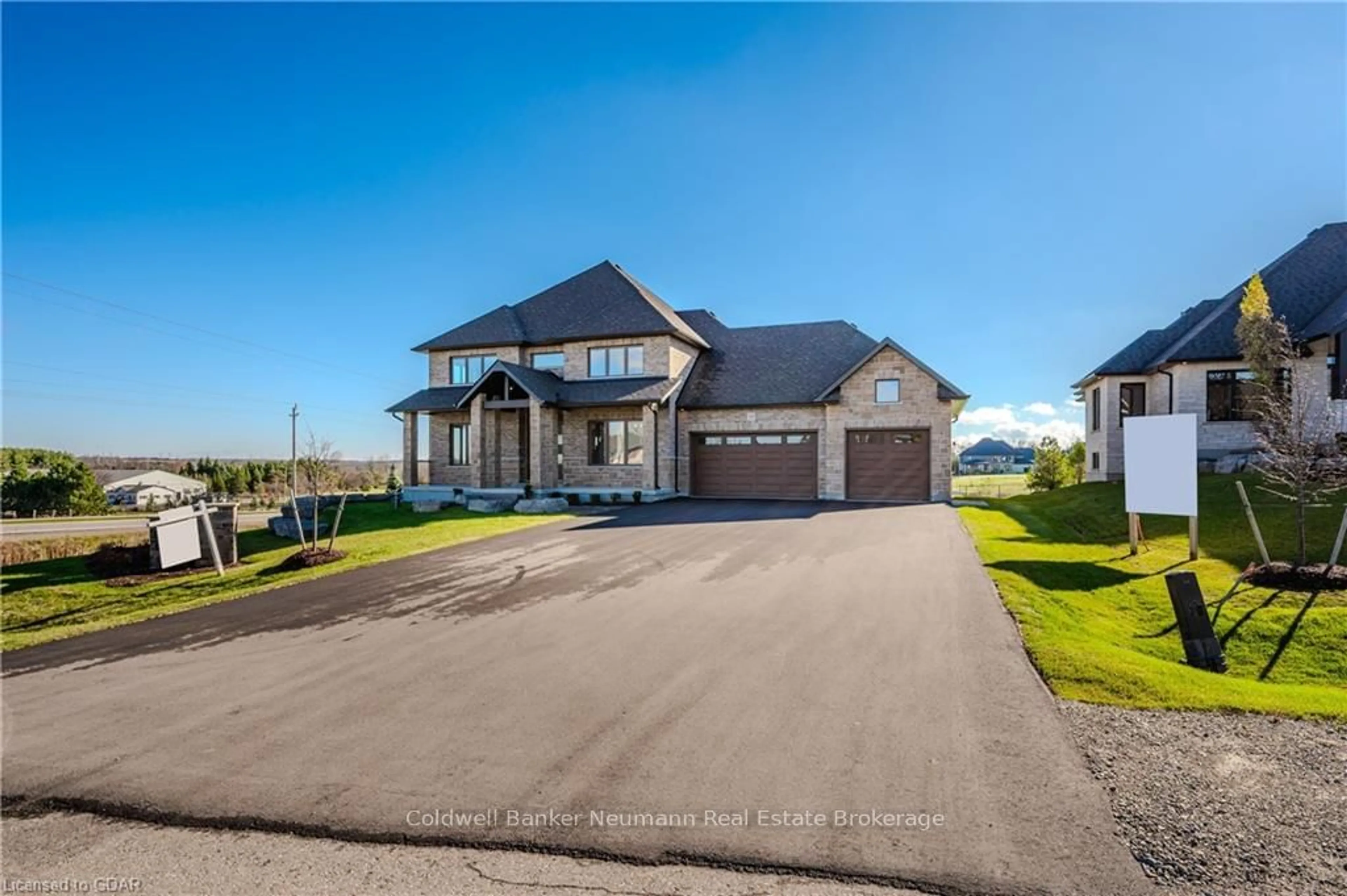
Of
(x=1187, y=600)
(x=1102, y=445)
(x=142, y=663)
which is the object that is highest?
(x=1102, y=445)

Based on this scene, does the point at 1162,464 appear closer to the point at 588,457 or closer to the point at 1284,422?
the point at 1284,422

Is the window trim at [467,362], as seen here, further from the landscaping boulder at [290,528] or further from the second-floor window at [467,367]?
the landscaping boulder at [290,528]

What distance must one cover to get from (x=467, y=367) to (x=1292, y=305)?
1220 inches

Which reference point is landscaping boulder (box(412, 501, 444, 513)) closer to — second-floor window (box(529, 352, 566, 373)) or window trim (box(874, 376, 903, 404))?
second-floor window (box(529, 352, 566, 373))

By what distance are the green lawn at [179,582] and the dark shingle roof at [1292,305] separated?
22.4m

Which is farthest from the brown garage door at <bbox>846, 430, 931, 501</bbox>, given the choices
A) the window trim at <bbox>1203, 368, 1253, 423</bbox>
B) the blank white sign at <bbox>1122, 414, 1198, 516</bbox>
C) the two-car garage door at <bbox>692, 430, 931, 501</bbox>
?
the blank white sign at <bbox>1122, 414, 1198, 516</bbox>

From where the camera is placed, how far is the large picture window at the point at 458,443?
2753cm

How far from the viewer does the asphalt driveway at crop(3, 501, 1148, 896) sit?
356 centimetres

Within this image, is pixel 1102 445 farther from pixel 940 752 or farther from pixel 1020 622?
pixel 940 752

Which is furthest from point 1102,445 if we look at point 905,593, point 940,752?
point 940,752

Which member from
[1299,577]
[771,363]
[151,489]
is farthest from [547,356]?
[151,489]

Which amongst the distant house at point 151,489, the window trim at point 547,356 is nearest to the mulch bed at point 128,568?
the window trim at point 547,356

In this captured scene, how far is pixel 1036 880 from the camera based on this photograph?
3.10 meters

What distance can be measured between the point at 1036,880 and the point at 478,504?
67.5ft
